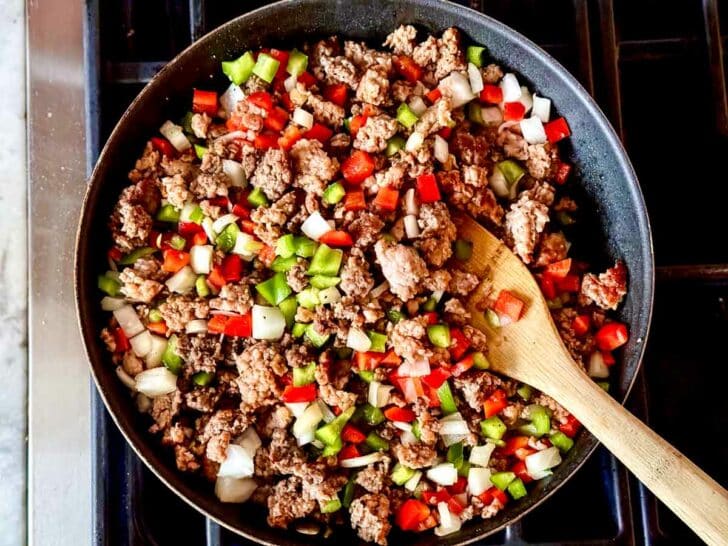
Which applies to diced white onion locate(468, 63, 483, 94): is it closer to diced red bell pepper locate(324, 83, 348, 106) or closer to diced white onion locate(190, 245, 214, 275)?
diced red bell pepper locate(324, 83, 348, 106)

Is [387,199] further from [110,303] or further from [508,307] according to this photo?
[110,303]

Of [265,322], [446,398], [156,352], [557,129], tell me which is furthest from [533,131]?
[156,352]

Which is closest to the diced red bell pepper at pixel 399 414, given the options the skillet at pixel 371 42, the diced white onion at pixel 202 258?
the skillet at pixel 371 42

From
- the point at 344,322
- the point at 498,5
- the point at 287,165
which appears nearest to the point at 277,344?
the point at 344,322

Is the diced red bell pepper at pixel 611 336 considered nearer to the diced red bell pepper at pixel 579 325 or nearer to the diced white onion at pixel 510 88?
the diced red bell pepper at pixel 579 325

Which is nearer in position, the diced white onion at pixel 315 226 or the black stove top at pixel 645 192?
the diced white onion at pixel 315 226

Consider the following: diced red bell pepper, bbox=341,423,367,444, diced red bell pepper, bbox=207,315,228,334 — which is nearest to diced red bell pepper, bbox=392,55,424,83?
diced red bell pepper, bbox=207,315,228,334
